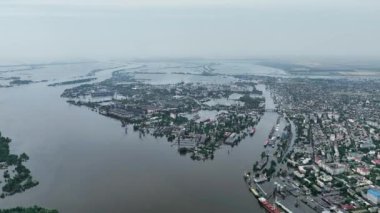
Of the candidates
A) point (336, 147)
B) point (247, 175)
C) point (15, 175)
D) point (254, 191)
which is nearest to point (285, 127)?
point (336, 147)

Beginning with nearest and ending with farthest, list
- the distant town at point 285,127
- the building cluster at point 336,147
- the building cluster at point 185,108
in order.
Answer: the building cluster at point 336,147, the distant town at point 285,127, the building cluster at point 185,108

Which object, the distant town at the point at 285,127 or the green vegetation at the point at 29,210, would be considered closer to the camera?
the green vegetation at the point at 29,210

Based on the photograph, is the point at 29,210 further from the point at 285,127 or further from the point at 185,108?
the point at 185,108

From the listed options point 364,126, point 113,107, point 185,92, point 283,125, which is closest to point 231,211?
point 283,125

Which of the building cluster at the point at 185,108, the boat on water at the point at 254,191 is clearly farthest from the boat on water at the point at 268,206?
the building cluster at the point at 185,108

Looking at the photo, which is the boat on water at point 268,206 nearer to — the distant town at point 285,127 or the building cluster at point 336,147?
the distant town at point 285,127

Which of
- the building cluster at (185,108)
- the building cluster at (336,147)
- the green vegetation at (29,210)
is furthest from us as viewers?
the building cluster at (185,108)
